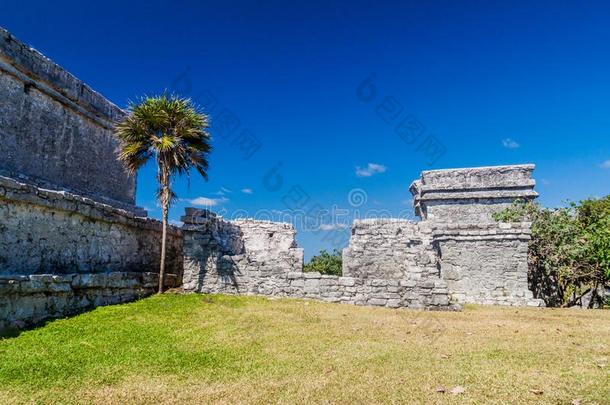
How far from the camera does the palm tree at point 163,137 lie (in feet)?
35.1

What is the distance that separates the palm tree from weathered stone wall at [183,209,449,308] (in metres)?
1.09

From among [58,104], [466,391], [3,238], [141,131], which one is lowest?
[466,391]

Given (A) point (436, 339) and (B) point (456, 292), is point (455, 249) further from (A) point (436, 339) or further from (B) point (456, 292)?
(A) point (436, 339)

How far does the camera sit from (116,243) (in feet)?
32.9

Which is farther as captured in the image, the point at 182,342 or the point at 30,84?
the point at 30,84

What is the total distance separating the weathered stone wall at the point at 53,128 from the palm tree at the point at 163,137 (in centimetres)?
235

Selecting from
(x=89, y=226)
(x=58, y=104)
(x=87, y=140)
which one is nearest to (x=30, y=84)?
(x=58, y=104)

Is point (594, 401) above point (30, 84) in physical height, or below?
below

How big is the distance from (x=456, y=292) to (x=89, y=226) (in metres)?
11.3

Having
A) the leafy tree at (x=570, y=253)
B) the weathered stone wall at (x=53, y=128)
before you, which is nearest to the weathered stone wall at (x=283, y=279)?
the weathered stone wall at (x=53, y=128)

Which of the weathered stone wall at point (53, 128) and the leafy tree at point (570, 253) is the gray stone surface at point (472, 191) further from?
the weathered stone wall at point (53, 128)

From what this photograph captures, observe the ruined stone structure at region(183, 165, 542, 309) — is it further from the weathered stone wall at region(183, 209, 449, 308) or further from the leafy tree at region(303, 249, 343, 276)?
the leafy tree at region(303, 249, 343, 276)

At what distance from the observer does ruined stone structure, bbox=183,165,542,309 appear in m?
11.0

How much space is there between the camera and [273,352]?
20.1 feet
